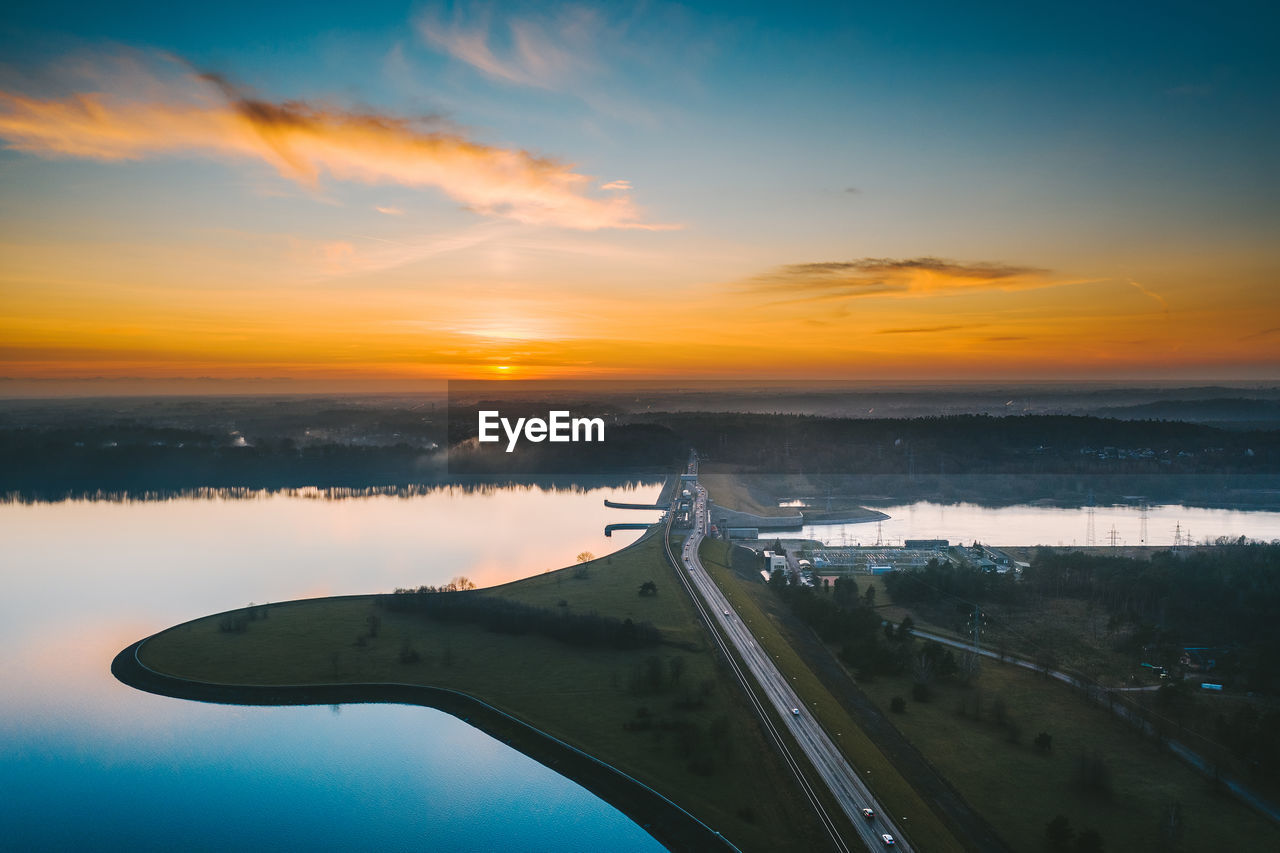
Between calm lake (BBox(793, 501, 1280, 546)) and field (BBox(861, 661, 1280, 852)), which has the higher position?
calm lake (BBox(793, 501, 1280, 546))

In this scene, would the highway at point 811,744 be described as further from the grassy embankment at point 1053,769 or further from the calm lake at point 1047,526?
the calm lake at point 1047,526

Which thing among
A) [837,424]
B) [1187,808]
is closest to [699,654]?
[1187,808]

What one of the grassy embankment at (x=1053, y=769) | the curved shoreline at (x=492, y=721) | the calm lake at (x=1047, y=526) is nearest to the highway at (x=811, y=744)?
the grassy embankment at (x=1053, y=769)

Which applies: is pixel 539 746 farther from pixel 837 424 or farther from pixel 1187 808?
pixel 837 424

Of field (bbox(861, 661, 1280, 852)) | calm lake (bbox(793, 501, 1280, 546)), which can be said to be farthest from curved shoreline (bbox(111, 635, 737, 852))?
calm lake (bbox(793, 501, 1280, 546))

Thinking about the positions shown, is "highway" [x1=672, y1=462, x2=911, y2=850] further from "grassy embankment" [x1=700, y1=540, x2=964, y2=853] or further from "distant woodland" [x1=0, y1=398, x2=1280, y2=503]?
"distant woodland" [x1=0, y1=398, x2=1280, y2=503]

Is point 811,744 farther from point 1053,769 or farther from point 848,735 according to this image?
point 1053,769
